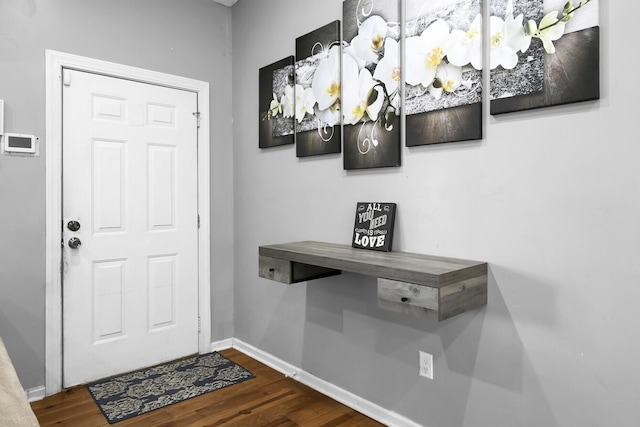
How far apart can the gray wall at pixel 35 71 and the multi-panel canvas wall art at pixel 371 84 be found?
1.41 metres

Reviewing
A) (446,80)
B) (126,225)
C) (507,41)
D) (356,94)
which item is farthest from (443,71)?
(126,225)

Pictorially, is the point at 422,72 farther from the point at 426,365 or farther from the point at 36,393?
the point at 36,393

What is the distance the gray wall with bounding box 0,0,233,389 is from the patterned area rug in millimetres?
433

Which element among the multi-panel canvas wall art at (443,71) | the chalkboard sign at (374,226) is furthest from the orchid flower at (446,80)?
the chalkboard sign at (374,226)

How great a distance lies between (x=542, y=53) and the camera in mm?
1504

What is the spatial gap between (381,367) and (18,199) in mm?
2271

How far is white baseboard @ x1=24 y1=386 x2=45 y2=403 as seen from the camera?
7.77 feet

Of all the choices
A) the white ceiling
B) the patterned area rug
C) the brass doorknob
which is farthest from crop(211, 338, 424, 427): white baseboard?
the white ceiling

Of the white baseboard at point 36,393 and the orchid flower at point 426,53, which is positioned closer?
the orchid flower at point 426,53

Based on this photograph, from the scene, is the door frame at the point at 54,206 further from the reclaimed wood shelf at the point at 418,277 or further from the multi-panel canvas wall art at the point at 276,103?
the reclaimed wood shelf at the point at 418,277

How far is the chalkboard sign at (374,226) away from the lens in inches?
79.2

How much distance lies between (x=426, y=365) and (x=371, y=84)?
4.69 feet

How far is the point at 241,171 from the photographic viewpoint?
3.14 m

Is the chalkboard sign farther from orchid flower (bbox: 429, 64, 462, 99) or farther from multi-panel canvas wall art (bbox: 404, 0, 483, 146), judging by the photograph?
orchid flower (bbox: 429, 64, 462, 99)
